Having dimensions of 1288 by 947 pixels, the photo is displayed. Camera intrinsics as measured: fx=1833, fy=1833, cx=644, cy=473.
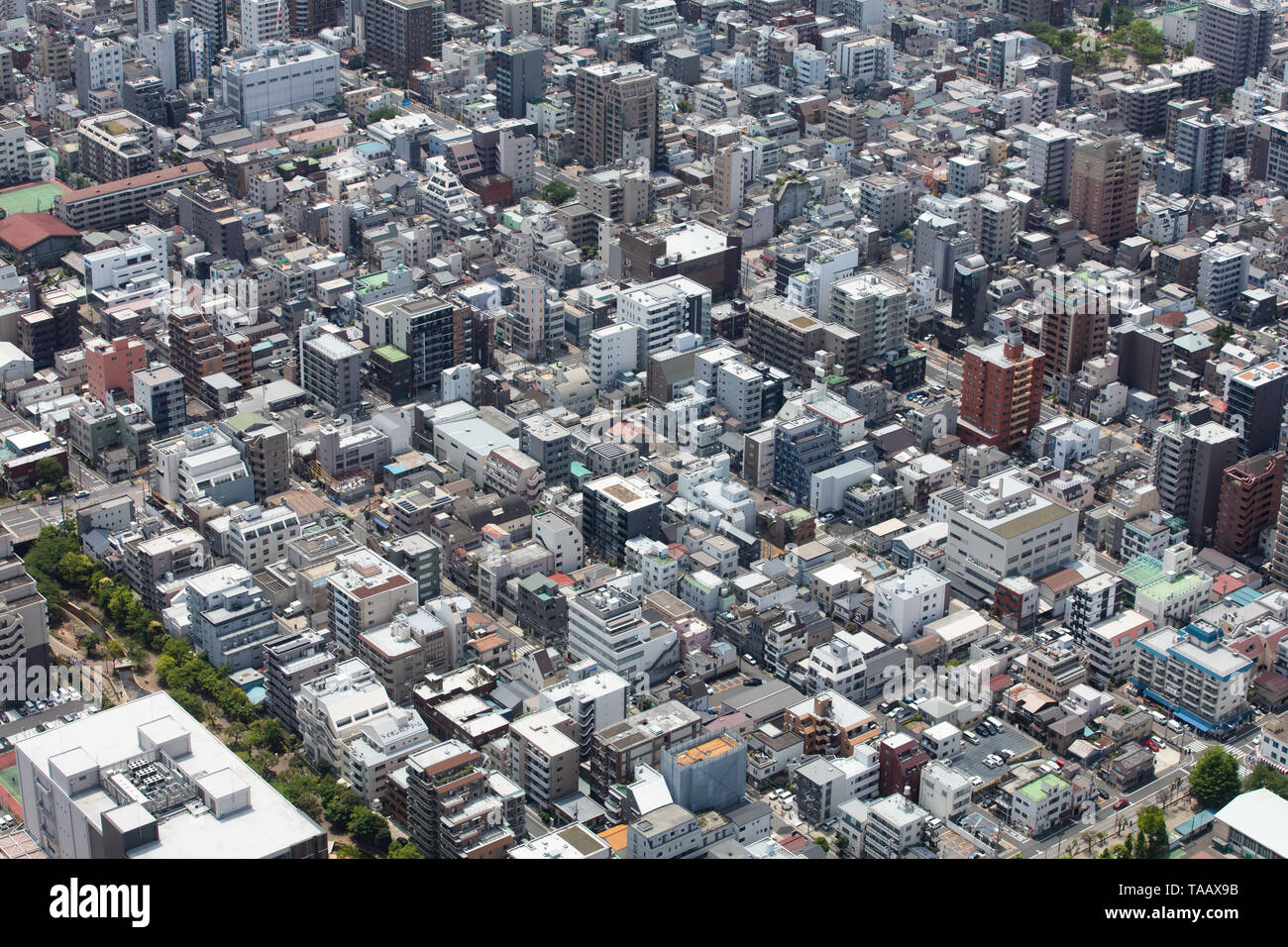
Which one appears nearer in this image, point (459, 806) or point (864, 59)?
point (459, 806)

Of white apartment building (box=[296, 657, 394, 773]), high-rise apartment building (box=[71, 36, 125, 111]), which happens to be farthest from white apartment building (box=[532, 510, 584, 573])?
high-rise apartment building (box=[71, 36, 125, 111])

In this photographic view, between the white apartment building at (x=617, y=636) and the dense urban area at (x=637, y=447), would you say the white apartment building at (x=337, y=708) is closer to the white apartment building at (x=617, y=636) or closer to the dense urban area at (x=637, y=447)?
the dense urban area at (x=637, y=447)

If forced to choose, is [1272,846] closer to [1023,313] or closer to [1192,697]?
[1192,697]

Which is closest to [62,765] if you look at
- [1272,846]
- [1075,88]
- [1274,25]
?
[1272,846]

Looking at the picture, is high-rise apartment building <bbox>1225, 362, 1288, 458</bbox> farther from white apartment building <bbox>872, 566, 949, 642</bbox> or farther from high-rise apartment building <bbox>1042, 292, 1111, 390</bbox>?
white apartment building <bbox>872, 566, 949, 642</bbox>

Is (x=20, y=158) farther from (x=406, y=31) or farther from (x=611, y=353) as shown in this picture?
(x=611, y=353)

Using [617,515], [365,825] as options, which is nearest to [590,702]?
[365,825]
